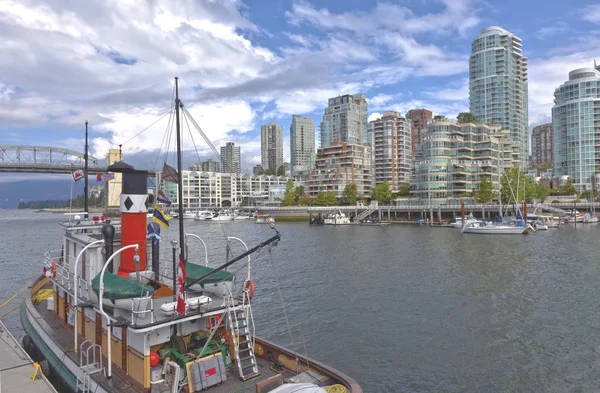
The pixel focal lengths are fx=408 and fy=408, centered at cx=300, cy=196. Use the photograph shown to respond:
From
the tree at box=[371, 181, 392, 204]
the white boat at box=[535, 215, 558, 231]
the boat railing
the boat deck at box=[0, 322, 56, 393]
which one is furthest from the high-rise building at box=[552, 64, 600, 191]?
the boat deck at box=[0, 322, 56, 393]

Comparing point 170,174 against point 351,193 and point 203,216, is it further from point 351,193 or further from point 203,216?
point 351,193

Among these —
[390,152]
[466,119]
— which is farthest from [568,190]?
[390,152]

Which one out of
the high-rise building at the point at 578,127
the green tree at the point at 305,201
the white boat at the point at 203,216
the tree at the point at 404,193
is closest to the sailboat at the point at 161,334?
the white boat at the point at 203,216

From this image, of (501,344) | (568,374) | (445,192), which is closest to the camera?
(568,374)

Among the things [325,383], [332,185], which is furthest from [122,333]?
[332,185]

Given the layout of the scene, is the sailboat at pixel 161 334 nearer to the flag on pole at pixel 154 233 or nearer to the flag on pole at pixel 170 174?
the flag on pole at pixel 154 233

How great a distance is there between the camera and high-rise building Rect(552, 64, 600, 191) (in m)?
146

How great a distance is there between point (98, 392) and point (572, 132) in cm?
17770

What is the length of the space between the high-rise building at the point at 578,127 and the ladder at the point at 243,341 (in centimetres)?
16729

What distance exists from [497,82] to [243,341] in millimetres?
197398

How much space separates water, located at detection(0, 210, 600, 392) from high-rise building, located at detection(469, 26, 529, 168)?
494ft

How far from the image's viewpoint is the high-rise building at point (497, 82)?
17888 cm

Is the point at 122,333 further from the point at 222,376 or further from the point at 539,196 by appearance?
the point at 539,196

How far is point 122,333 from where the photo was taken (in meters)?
11.8
